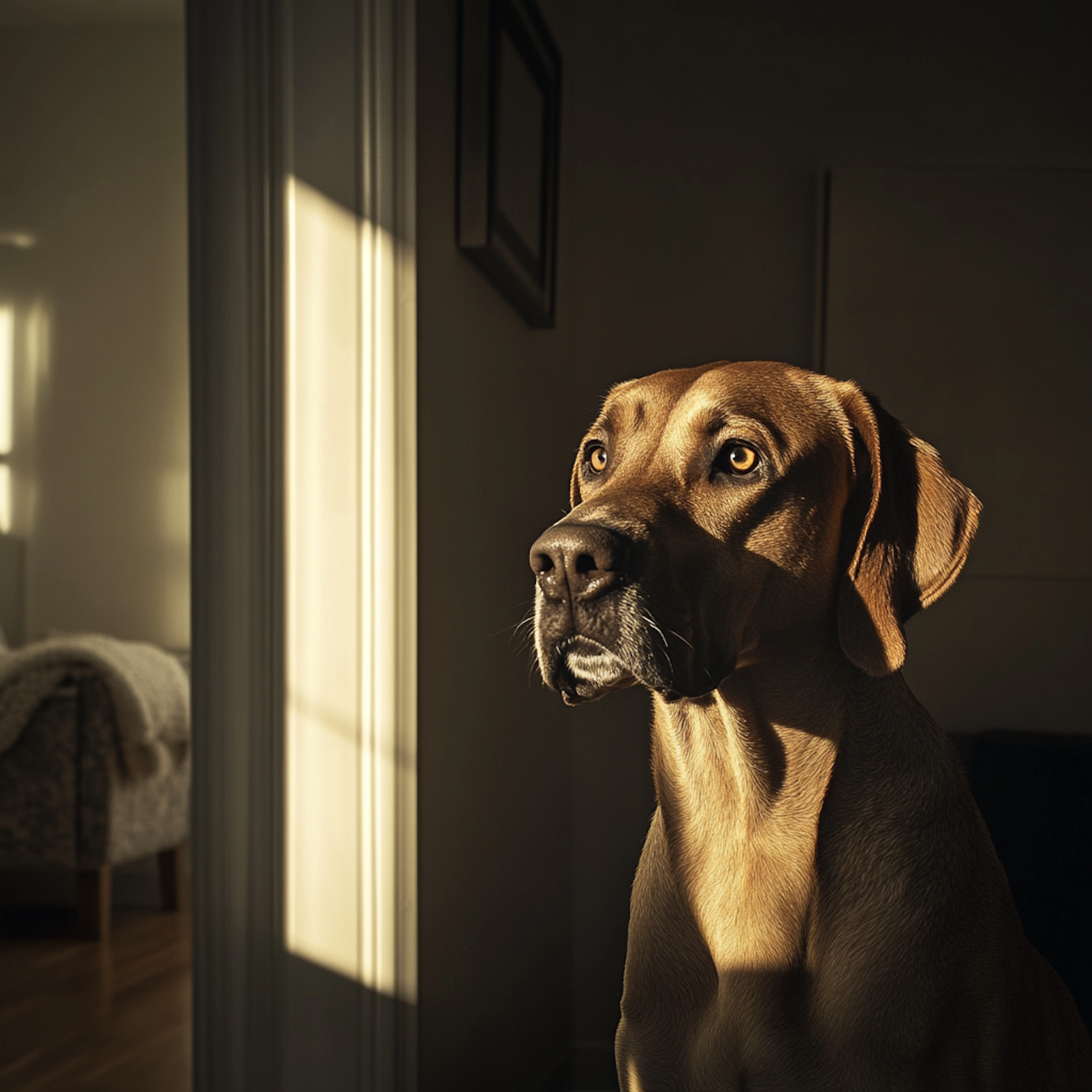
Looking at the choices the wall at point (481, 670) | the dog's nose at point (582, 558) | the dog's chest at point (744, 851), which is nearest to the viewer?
the dog's nose at point (582, 558)

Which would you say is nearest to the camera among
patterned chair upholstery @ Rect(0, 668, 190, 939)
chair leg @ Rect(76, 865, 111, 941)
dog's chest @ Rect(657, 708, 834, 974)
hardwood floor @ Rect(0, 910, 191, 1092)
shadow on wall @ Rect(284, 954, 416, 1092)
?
dog's chest @ Rect(657, 708, 834, 974)

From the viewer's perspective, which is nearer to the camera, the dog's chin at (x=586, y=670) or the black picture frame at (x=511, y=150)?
the dog's chin at (x=586, y=670)

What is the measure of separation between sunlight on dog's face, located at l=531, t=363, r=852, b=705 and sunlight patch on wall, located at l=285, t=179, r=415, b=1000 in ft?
1.06

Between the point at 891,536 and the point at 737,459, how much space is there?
0.16 meters

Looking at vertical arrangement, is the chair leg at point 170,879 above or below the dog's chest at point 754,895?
below

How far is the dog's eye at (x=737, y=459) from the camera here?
32.5 inches

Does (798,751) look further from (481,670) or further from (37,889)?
(37,889)

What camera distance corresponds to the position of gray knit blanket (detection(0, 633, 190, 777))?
8.84ft

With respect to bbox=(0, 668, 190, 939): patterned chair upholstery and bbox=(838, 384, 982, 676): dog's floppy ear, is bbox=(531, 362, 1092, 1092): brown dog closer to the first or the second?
bbox=(838, 384, 982, 676): dog's floppy ear

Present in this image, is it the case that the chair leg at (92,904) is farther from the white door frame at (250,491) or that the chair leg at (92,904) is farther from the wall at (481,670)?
the white door frame at (250,491)

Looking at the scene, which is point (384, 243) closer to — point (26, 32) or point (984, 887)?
point (984, 887)

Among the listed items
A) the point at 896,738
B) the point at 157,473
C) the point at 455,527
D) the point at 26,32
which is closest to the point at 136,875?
the point at 157,473

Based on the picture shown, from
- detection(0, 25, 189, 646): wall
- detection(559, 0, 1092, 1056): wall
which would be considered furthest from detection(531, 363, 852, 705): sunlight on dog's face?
detection(0, 25, 189, 646): wall

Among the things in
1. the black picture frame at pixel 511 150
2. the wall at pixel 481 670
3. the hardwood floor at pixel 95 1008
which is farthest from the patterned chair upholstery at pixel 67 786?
the black picture frame at pixel 511 150
